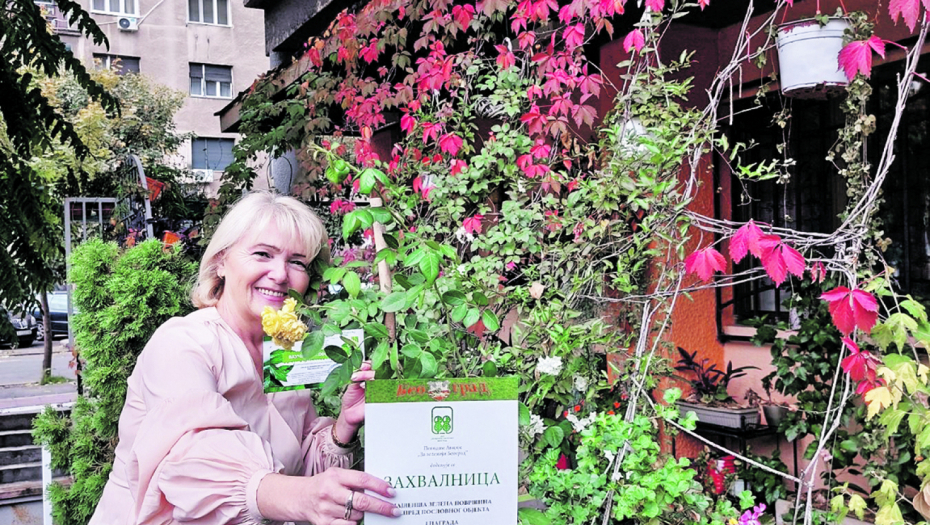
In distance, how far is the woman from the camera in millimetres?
1451

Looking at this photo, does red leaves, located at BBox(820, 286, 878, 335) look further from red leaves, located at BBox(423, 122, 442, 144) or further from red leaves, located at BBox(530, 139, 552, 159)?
red leaves, located at BBox(423, 122, 442, 144)

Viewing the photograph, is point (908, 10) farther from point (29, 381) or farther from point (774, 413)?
point (29, 381)

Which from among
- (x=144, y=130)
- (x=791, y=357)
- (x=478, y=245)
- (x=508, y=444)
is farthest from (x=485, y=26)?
(x=144, y=130)

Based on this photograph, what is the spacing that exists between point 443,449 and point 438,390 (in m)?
0.12

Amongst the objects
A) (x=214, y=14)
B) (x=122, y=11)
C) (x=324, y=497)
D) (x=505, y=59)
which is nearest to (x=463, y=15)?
(x=505, y=59)

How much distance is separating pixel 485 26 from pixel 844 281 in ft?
7.89

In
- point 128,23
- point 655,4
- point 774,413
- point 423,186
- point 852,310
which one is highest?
point 128,23

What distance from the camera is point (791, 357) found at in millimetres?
3656

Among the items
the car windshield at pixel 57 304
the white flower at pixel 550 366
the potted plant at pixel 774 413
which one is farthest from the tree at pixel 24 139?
the car windshield at pixel 57 304

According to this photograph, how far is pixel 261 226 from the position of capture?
192 centimetres

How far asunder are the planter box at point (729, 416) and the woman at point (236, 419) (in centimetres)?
266

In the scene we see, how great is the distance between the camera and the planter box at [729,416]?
4039 millimetres

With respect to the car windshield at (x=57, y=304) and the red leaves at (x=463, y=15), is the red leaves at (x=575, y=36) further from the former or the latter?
the car windshield at (x=57, y=304)

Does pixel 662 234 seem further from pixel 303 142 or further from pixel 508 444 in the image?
pixel 303 142
